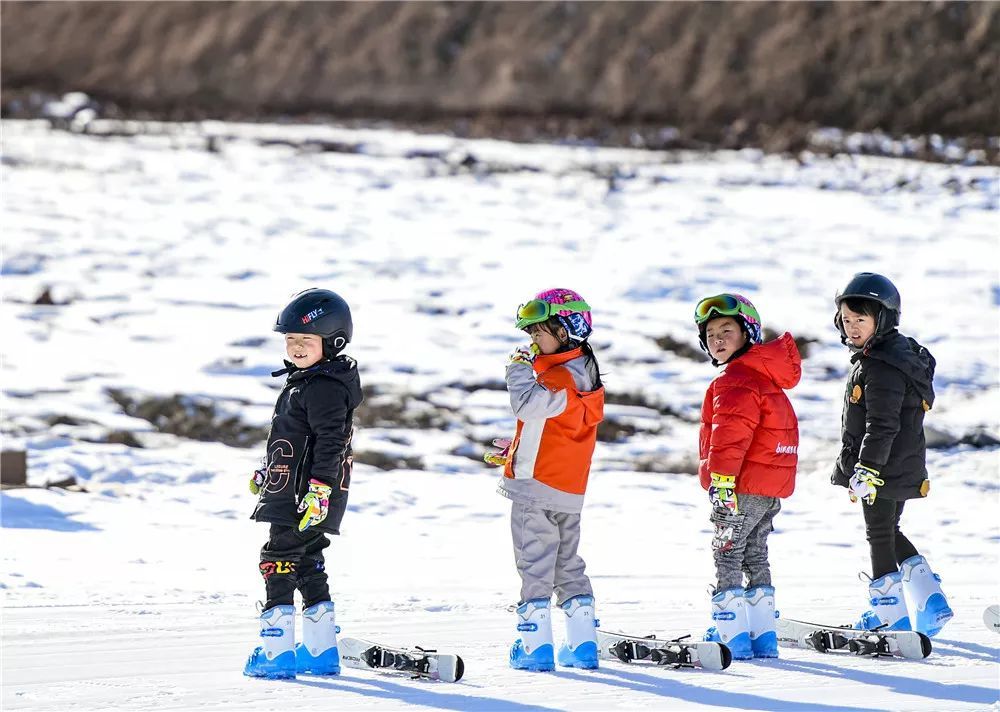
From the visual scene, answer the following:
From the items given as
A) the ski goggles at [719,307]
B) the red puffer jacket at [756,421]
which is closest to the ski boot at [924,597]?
the red puffer jacket at [756,421]

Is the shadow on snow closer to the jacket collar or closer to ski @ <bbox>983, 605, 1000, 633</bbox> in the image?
the jacket collar

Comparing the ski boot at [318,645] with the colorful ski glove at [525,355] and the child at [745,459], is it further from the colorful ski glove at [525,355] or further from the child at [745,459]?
the child at [745,459]

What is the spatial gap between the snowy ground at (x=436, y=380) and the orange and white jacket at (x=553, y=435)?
2.57 feet

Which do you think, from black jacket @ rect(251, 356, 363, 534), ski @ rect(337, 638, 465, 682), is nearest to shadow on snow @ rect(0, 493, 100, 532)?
ski @ rect(337, 638, 465, 682)

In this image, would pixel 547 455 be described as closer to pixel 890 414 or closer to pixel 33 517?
pixel 890 414

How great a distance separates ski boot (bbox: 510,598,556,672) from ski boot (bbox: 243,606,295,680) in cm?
96

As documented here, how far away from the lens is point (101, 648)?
6.02 meters

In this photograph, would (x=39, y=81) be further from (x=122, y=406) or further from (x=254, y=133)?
(x=122, y=406)

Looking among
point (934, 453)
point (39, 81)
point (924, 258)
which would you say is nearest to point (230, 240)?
point (924, 258)

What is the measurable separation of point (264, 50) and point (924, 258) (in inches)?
1111

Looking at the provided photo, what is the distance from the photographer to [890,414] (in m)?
6.07

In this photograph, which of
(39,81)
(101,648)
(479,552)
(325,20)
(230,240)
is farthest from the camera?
(325,20)

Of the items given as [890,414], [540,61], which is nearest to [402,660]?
[890,414]

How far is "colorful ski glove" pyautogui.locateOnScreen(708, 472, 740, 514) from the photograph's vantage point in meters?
5.73
